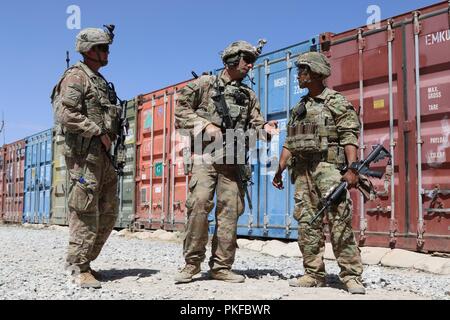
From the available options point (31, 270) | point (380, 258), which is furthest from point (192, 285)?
point (380, 258)

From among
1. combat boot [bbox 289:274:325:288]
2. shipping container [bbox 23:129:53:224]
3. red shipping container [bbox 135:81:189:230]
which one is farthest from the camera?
shipping container [bbox 23:129:53:224]

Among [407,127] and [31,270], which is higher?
[407,127]

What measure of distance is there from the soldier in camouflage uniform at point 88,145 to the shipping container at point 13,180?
1455cm

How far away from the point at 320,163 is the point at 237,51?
1171 mm

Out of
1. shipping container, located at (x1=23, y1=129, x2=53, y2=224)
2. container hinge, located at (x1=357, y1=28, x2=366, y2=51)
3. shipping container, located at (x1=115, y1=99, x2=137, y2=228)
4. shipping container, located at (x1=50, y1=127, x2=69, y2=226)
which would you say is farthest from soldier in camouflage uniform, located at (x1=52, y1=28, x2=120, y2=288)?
shipping container, located at (x1=23, y1=129, x2=53, y2=224)

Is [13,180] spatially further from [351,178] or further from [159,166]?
[351,178]

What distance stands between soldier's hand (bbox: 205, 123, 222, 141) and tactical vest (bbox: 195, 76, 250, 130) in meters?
0.06

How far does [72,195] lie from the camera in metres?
4.03

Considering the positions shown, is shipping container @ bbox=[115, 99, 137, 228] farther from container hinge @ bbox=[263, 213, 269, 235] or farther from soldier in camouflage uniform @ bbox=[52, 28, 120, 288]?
soldier in camouflage uniform @ bbox=[52, 28, 120, 288]

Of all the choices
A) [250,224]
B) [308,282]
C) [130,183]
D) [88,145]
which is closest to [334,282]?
[308,282]

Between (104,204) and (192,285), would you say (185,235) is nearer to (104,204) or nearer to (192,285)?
(192,285)

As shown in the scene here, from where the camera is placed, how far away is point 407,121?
Result: 5.89 meters

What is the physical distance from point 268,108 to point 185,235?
400cm

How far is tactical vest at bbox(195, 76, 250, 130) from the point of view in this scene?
4266 millimetres
